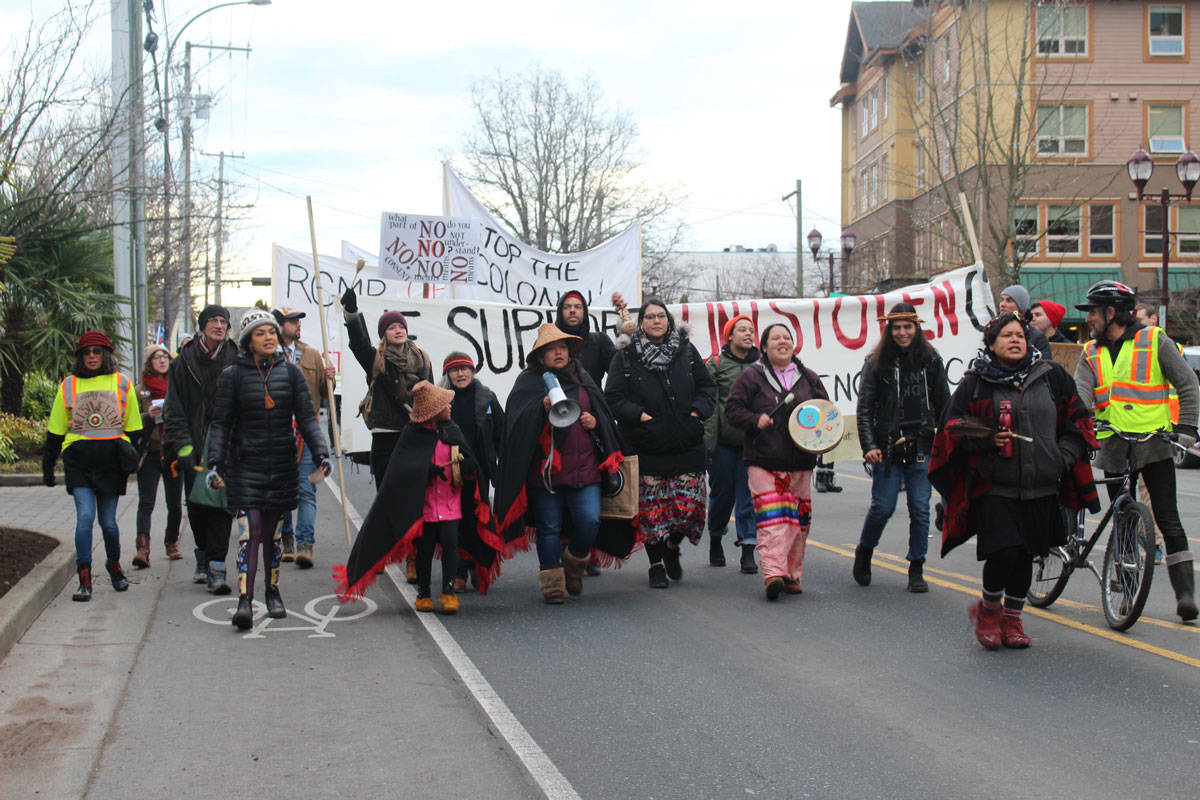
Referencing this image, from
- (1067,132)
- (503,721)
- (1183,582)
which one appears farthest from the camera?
(1067,132)

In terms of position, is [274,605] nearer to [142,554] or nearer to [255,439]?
[255,439]

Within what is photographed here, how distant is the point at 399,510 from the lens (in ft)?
25.5

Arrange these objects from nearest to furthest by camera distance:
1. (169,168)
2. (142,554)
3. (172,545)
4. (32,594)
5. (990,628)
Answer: (990,628), (32,594), (142,554), (172,545), (169,168)

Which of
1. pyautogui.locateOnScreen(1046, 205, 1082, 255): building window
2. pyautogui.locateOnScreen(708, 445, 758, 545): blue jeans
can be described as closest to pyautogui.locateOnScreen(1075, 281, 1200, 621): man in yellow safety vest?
pyautogui.locateOnScreen(708, 445, 758, 545): blue jeans

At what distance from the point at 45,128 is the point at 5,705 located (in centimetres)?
714

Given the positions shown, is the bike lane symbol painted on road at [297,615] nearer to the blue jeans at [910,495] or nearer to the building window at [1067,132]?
the blue jeans at [910,495]

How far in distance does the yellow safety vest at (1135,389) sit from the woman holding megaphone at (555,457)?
295 cm

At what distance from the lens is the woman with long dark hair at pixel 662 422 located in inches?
334

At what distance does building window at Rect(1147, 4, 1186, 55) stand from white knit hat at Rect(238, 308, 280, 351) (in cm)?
4045

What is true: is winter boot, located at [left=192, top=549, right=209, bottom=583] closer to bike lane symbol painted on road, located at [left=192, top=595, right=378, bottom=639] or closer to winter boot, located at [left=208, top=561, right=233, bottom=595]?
winter boot, located at [left=208, top=561, right=233, bottom=595]

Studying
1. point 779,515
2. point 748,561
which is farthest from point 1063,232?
point 779,515

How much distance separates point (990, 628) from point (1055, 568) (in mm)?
1222

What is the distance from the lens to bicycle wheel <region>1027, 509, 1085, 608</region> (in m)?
7.35

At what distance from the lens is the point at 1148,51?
135ft
